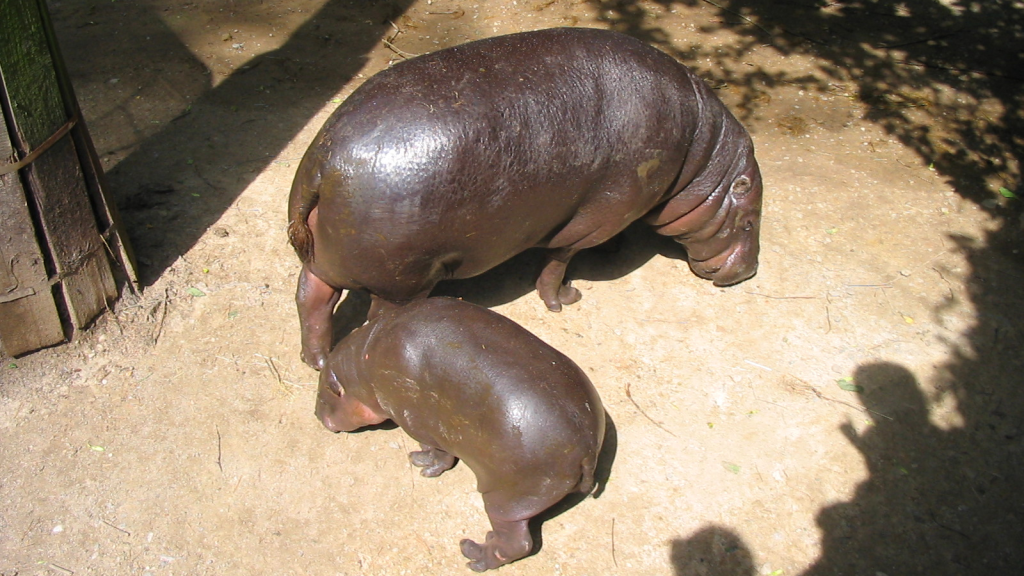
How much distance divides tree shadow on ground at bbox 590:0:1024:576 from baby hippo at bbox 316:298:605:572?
96 cm

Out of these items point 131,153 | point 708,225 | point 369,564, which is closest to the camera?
point 369,564

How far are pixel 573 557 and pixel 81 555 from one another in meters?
2.45

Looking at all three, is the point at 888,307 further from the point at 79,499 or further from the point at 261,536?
the point at 79,499

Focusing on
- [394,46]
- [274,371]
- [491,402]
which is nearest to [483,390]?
[491,402]

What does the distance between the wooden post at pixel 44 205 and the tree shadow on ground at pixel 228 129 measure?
478mm

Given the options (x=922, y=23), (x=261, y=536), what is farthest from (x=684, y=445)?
(x=922, y=23)

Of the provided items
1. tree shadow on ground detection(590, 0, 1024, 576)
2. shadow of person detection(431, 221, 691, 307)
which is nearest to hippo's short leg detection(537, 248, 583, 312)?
shadow of person detection(431, 221, 691, 307)

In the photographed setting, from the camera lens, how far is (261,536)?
399 centimetres

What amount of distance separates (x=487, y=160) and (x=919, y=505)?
3004 mm

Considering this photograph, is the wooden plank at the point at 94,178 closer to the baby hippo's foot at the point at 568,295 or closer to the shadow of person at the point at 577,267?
the shadow of person at the point at 577,267

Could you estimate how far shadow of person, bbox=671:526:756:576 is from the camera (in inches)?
156

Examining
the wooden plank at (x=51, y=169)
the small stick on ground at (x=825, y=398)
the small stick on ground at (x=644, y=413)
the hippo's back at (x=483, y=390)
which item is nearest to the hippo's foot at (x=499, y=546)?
the hippo's back at (x=483, y=390)

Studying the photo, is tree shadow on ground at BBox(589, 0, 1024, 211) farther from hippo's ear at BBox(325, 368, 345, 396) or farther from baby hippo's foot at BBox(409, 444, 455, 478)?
hippo's ear at BBox(325, 368, 345, 396)

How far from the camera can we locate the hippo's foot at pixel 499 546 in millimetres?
3746
